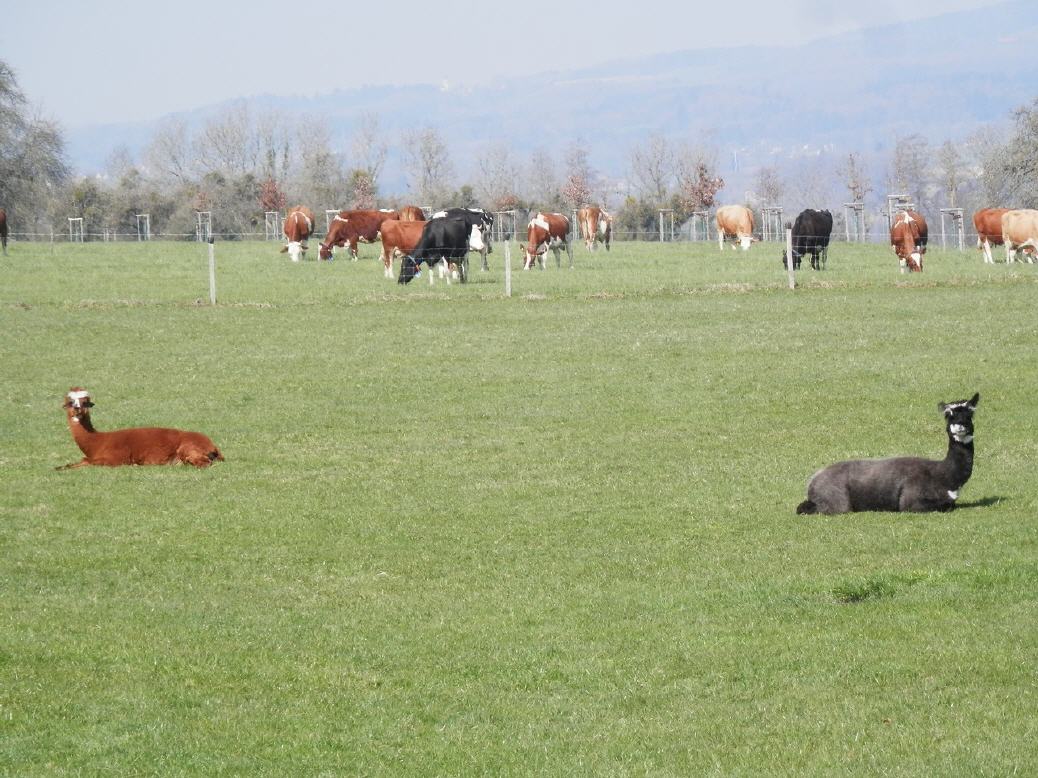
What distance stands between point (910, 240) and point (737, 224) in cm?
1570

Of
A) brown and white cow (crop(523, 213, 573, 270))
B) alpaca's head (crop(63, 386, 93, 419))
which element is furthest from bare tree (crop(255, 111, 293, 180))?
alpaca's head (crop(63, 386, 93, 419))

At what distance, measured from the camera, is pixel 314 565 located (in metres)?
12.3

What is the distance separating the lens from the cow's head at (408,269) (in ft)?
134

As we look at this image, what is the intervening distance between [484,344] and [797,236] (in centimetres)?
2109

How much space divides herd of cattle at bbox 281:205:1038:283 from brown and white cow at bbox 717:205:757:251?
10.2 m

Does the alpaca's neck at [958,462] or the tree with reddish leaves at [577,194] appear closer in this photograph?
Result: the alpaca's neck at [958,462]

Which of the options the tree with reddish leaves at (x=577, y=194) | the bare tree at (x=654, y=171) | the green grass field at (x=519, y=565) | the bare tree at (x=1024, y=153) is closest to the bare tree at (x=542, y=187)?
the tree with reddish leaves at (x=577, y=194)

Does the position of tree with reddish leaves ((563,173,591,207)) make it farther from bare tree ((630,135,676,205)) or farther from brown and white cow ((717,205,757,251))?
brown and white cow ((717,205,757,251))

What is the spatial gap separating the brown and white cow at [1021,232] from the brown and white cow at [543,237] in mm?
13754

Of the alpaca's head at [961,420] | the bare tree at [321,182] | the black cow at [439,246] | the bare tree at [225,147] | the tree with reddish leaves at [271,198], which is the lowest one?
the alpaca's head at [961,420]

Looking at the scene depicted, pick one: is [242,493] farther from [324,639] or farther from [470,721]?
[470,721]

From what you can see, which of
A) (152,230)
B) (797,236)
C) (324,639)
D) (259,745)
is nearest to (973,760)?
(259,745)

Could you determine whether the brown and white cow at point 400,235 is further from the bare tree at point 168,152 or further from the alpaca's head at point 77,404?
the bare tree at point 168,152

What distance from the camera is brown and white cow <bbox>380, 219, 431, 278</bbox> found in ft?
148
